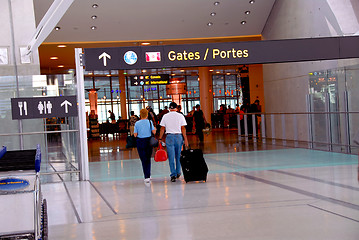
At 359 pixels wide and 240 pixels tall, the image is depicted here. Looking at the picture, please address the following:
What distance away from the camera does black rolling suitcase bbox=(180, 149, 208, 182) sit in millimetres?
9102

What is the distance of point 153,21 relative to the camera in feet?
59.1

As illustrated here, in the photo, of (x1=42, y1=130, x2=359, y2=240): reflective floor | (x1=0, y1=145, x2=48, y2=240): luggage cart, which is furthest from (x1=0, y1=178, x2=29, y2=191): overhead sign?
(x1=42, y1=130, x2=359, y2=240): reflective floor

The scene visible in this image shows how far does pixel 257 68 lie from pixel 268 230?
22.6m

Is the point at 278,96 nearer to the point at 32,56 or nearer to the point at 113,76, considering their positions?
the point at 32,56

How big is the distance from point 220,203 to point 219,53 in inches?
162

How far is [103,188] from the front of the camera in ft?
29.6

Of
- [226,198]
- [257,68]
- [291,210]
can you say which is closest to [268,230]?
[291,210]

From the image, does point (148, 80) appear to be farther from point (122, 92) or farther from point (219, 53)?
point (219, 53)

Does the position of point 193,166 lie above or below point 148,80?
below

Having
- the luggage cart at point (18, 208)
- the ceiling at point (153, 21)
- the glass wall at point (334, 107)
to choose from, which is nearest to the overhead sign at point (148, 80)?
the ceiling at point (153, 21)

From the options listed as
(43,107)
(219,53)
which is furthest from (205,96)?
(43,107)

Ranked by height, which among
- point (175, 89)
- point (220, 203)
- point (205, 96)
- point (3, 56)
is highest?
point (175, 89)

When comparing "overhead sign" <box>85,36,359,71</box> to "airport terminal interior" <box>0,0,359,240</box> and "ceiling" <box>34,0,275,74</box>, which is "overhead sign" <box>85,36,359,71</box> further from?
"ceiling" <box>34,0,275,74</box>

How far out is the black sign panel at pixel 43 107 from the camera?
32.2ft
